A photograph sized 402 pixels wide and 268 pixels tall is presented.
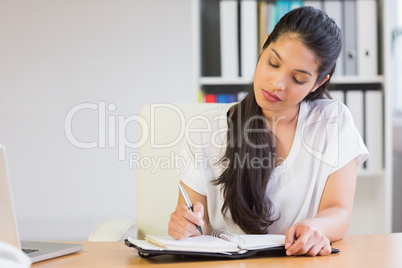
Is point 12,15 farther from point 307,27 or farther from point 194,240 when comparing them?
point 194,240

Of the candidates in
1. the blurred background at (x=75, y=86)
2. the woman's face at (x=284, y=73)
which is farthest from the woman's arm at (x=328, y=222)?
the blurred background at (x=75, y=86)

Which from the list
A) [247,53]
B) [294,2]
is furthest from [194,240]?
[294,2]

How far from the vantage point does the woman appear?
1.36 m

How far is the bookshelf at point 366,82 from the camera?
2445 millimetres

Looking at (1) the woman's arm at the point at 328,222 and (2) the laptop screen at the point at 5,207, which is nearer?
(2) the laptop screen at the point at 5,207

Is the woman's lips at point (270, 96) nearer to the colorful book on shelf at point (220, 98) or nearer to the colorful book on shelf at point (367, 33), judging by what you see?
the colorful book on shelf at point (220, 98)

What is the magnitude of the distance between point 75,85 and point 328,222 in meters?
1.99

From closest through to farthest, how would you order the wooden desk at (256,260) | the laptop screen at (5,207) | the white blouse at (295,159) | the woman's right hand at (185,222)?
the laptop screen at (5,207)
the wooden desk at (256,260)
the woman's right hand at (185,222)
the white blouse at (295,159)

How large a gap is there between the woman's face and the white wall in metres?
1.55

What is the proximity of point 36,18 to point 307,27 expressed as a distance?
1972 mm

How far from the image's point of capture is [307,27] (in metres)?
1.35

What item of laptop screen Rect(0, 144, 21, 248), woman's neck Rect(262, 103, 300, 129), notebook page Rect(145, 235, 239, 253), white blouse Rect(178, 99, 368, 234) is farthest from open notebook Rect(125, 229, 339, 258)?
woman's neck Rect(262, 103, 300, 129)

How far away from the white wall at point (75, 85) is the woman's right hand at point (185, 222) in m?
1.79

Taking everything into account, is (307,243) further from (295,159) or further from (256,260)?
(295,159)
